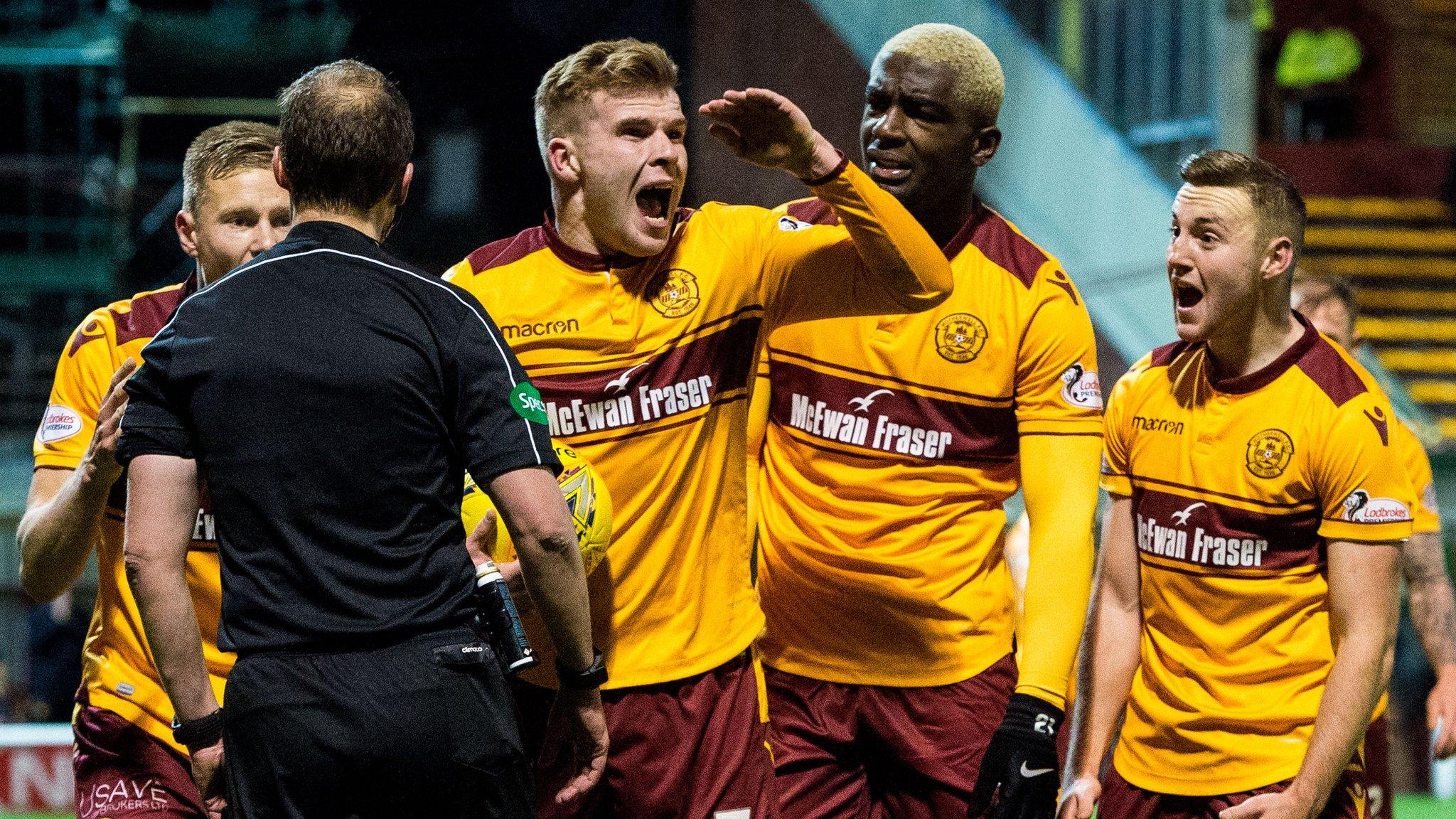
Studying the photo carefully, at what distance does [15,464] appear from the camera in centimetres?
1226

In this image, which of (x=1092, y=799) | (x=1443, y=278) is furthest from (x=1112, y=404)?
(x=1443, y=278)

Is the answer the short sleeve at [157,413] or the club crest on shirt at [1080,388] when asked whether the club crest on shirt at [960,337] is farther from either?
the short sleeve at [157,413]

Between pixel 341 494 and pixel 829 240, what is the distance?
133 centimetres

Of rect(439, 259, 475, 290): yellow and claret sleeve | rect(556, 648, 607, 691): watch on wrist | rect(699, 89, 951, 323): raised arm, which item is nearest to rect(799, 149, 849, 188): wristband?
rect(699, 89, 951, 323): raised arm

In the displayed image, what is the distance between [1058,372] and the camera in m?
3.96

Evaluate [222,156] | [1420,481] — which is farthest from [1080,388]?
[222,156]

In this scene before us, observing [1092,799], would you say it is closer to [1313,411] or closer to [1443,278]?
[1313,411]

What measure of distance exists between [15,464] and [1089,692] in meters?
10.1

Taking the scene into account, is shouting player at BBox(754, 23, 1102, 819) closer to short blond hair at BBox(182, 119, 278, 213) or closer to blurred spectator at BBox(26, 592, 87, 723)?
short blond hair at BBox(182, 119, 278, 213)

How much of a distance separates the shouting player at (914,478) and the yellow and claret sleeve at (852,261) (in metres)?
0.25

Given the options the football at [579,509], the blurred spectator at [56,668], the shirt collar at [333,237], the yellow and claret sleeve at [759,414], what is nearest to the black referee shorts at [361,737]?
the football at [579,509]

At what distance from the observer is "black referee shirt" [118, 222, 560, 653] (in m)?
2.83

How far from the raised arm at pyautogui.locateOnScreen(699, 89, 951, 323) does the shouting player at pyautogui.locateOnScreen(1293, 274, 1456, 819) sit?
5.18 feet

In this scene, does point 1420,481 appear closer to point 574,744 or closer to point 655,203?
point 655,203
